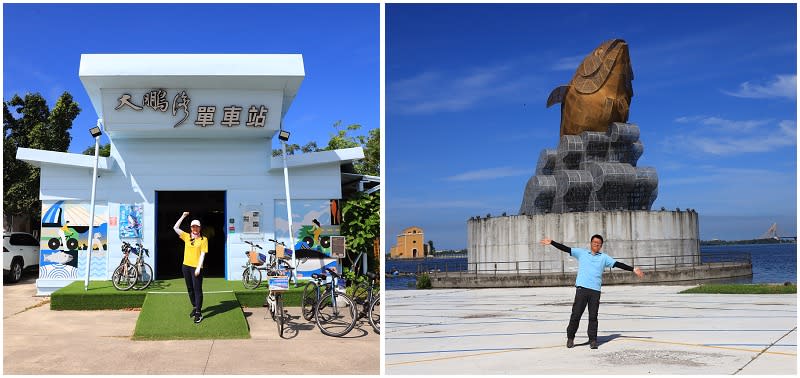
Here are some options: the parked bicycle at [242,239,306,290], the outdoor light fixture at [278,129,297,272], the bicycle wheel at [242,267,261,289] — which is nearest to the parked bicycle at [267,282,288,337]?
the parked bicycle at [242,239,306,290]

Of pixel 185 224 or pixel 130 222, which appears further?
pixel 185 224

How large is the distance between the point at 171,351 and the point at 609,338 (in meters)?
4.81

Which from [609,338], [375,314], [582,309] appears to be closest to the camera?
[582,309]

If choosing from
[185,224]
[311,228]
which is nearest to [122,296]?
[311,228]

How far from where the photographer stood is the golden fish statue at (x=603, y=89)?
32.6 m

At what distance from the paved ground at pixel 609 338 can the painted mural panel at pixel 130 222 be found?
16.7 feet

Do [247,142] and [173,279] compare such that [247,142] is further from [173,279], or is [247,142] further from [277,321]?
[277,321]

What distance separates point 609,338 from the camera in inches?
305

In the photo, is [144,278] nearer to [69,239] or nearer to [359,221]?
[69,239]

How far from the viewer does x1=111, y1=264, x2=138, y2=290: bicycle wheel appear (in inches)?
481

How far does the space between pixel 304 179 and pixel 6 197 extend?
47.7 feet

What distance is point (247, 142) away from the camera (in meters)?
14.0

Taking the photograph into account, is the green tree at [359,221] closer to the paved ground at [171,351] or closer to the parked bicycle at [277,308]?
the paved ground at [171,351]

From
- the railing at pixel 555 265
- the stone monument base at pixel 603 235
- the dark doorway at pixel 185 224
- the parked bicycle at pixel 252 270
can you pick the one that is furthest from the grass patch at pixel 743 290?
the stone monument base at pixel 603 235
